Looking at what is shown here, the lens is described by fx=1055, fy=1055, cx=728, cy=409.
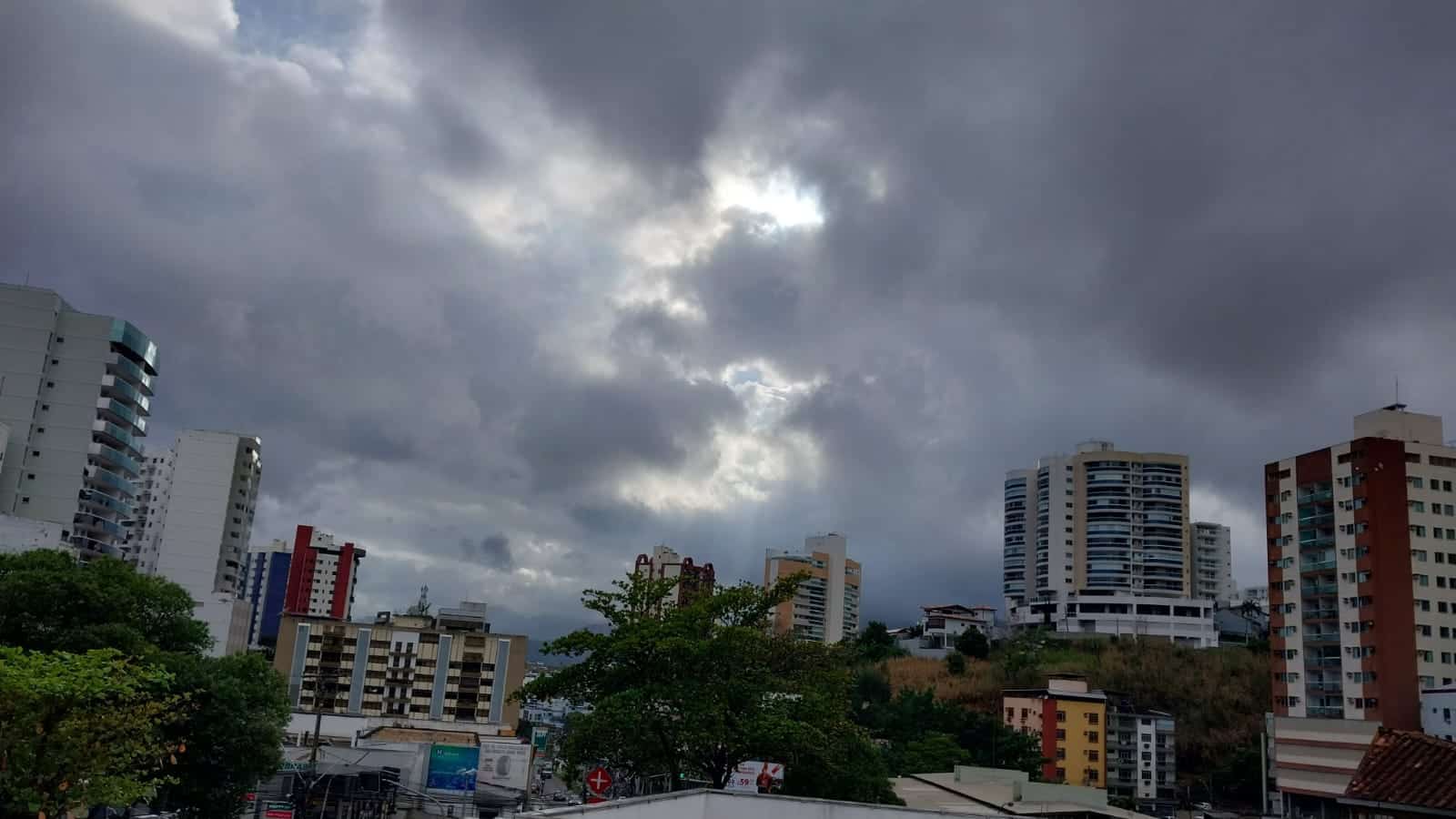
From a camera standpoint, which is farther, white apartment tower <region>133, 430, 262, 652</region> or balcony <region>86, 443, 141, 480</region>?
white apartment tower <region>133, 430, 262, 652</region>

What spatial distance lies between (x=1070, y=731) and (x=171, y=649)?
70.9m

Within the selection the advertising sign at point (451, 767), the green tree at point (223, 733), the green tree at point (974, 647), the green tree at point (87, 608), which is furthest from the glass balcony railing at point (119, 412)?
the green tree at point (974, 647)

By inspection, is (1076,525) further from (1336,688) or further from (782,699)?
(782,699)

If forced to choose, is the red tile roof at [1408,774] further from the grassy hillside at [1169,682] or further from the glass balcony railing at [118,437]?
the glass balcony railing at [118,437]

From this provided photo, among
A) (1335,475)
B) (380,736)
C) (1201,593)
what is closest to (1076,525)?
(1201,593)

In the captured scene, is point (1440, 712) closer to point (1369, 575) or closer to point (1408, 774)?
point (1369, 575)

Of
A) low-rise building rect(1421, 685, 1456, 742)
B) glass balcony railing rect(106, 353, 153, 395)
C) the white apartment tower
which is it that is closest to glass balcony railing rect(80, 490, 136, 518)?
glass balcony railing rect(106, 353, 153, 395)

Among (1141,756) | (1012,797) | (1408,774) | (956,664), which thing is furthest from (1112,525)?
(1408,774)

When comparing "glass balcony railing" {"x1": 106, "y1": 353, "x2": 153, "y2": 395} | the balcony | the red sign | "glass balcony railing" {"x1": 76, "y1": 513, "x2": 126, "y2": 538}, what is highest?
"glass balcony railing" {"x1": 106, "y1": 353, "x2": 153, "y2": 395}

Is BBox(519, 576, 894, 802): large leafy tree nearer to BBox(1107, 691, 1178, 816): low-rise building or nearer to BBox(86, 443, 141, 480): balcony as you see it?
BBox(86, 443, 141, 480): balcony

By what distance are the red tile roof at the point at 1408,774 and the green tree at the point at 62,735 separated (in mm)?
27551

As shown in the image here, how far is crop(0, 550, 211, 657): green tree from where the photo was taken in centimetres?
3412

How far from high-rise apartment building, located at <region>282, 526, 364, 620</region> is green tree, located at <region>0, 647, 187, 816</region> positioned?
12700 centimetres

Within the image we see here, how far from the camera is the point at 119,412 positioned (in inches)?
3039
